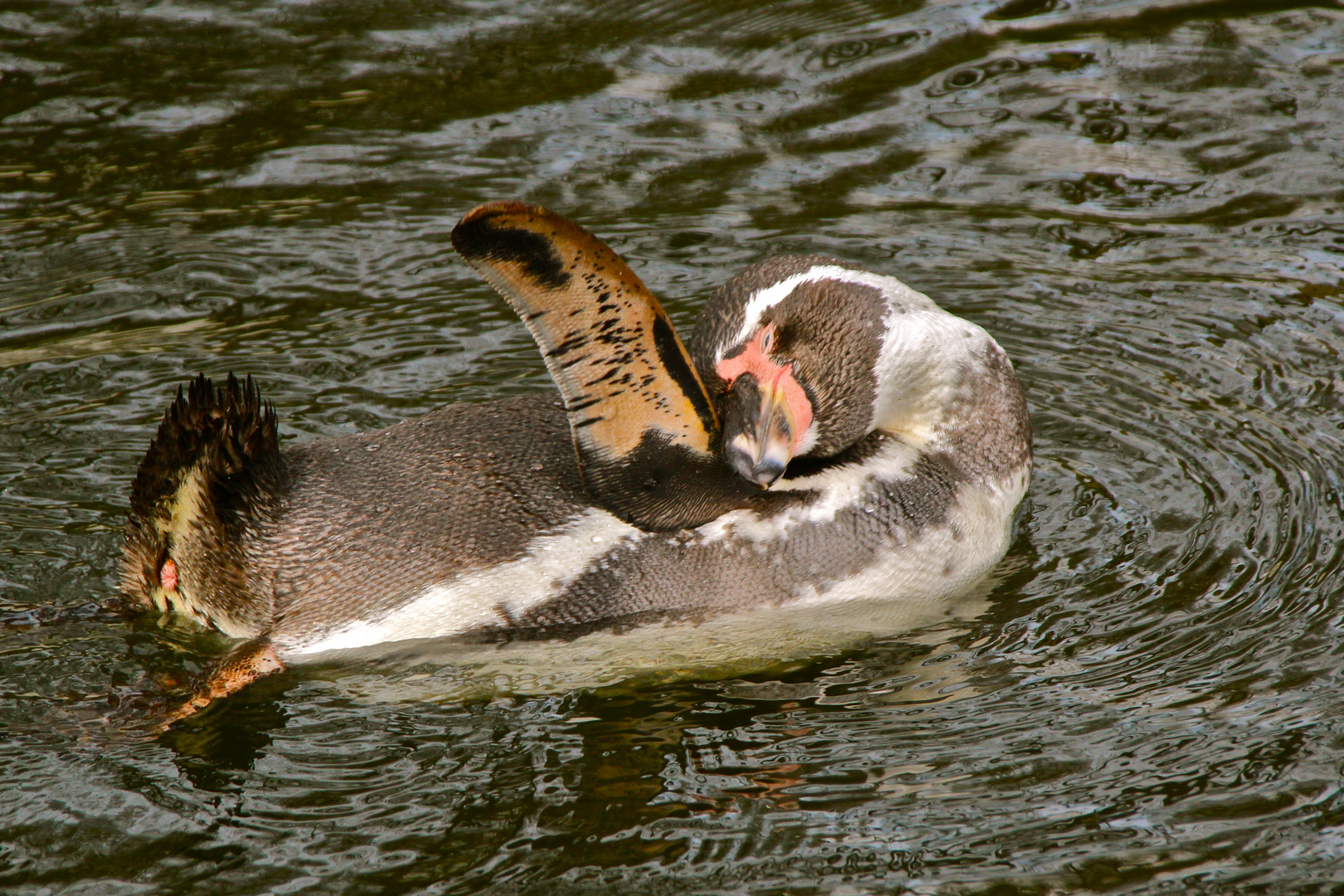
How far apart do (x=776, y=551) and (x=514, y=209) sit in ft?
4.16

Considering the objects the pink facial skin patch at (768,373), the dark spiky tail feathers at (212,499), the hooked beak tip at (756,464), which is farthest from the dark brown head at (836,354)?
the dark spiky tail feathers at (212,499)

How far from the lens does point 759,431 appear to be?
4.11m

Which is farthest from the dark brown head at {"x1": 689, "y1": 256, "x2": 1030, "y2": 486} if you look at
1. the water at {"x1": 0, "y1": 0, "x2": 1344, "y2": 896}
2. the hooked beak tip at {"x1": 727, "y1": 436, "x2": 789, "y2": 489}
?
the water at {"x1": 0, "y1": 0, "x2": 1344, "y2": 896}

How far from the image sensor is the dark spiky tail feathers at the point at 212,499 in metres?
3.95

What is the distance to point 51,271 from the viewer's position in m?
6.42

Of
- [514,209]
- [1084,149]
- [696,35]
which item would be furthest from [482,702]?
[696,35]

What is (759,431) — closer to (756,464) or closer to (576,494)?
(756,464)

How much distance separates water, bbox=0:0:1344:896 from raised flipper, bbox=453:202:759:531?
509 mm

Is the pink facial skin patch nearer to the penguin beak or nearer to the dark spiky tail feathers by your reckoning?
the penguin beak

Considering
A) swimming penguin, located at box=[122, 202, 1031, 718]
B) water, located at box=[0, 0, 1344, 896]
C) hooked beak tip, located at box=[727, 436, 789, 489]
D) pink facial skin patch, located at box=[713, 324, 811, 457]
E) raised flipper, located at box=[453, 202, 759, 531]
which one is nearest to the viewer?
water, located at box=[0, 0, 1344, 896]

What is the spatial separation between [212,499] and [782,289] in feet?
5.74

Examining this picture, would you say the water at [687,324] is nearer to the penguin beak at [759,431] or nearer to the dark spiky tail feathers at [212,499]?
the dark spiky tail feathers at [212,499]

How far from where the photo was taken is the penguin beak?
4.07 m

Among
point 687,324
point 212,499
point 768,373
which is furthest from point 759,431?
point 687,324
